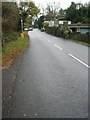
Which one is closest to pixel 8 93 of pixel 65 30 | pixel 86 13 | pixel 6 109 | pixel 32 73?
pixel 6 109

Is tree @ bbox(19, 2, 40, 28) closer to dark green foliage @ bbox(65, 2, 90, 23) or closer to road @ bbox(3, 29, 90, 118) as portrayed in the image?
dark green foliage @ bbox(65, 2, 90, 23)

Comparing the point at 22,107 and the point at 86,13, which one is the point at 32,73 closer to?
the point at 22,107

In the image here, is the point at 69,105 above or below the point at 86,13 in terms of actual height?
below

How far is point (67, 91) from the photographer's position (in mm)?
9023

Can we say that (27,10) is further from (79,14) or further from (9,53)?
(9,53)

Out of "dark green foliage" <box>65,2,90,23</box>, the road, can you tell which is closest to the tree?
"dark green foliage" <box>65,2,90,23</box>

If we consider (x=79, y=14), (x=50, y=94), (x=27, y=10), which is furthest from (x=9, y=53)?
(x=79, y=14)

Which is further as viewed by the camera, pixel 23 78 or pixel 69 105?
pixel 23 78

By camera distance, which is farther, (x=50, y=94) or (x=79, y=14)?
(x=79, y=14)

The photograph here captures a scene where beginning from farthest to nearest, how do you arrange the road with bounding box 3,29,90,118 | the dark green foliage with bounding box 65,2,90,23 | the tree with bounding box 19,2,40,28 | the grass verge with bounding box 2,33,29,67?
1. the dark green foliage with bounding box 65,2,90,23
2. the tree with bounding box 19,2,40,28
3. the grass verge with bounding box 2,33,29,67
4. the road with bounding box 3,29,90,118

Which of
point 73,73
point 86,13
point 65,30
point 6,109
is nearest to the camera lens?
point 6,109

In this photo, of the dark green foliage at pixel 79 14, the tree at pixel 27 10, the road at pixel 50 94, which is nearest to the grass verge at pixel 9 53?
the road at pixel 50 94

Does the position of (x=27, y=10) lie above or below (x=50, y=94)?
above

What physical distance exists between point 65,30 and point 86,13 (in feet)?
115
